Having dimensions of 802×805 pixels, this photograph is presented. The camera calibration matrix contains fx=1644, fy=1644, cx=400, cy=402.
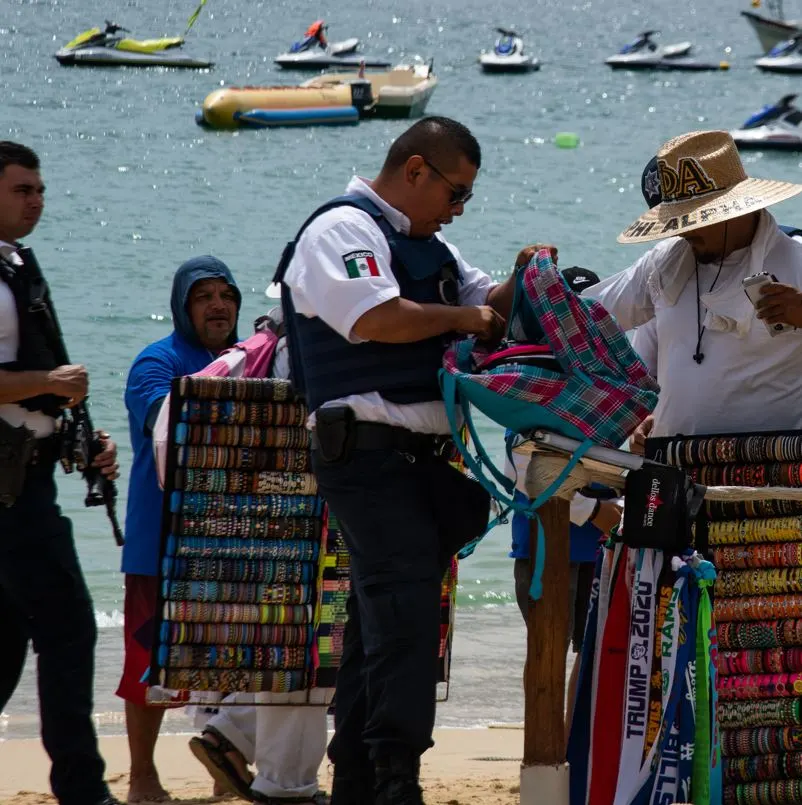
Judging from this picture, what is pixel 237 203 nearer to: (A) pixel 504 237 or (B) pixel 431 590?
(A) pixel 504 237

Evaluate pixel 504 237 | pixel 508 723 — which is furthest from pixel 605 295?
pixel 504 237

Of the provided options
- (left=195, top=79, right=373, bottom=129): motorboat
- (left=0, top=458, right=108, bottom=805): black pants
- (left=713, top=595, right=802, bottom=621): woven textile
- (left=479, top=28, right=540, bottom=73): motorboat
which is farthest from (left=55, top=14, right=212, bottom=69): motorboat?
(left=713, top=595, right=802, bottom=621): woven textile

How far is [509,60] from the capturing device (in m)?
55.4

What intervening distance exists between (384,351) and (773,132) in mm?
37623

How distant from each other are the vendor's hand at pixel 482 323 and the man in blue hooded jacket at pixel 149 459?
156 cm

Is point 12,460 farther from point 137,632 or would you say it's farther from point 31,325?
point 137,632

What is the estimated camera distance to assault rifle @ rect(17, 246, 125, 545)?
14.3 ft

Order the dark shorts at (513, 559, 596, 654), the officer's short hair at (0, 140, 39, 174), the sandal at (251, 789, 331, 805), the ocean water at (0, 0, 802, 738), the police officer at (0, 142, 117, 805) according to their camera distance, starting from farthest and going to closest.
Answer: the ocean water at (0, 0, 802, 738) → the dark shorts at (513, 559, 596, 654) → the sandal at (251, 789, 331, 805) → the officer's short hair at (0, 140, 39, 174) → the police officer at (0, 142, 117, 805)

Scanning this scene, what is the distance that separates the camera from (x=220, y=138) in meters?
39.6

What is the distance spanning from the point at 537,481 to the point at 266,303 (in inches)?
657

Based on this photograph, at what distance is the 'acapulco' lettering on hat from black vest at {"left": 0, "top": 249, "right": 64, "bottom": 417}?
5.50 ft

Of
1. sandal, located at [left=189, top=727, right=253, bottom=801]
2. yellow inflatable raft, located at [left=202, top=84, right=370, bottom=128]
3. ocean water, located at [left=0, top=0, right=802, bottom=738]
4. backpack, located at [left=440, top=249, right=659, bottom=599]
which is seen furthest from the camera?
yellow inflatable raft, located at [left=202, top=84, right=370, bottom=128]

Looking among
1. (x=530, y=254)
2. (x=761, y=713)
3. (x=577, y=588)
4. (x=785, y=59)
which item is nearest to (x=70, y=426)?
(x=530, y=254)

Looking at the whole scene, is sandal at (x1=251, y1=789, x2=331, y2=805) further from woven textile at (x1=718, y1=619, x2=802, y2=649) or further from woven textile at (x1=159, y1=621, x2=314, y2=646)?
Result: woven textile at (x1=718, y1=619, x2=802, y2=649)
